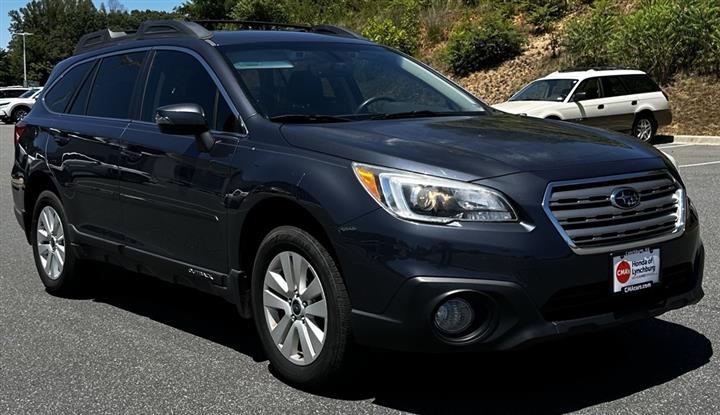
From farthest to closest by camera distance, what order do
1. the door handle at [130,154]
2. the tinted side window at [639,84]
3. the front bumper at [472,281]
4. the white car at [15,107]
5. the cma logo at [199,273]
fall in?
the white car at [15,107] < the tinted side window at [639,84] < the door handle at [130,154] < the cma logo at [199,273] < the front bumper at [472,281]

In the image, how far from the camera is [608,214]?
4109mm

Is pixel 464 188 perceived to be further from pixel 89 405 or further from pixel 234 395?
pixel 89 405

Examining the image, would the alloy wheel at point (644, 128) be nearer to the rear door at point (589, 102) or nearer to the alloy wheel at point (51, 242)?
the rear door at point (589, 102)

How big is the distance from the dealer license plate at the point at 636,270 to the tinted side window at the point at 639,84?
53.9ft

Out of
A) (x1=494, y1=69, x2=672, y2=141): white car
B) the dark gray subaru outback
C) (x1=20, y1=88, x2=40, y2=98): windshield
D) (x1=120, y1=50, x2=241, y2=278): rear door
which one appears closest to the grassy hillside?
(x1=494, y1=69, x2=672, y2=141): white car

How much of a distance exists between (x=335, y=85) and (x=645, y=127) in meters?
15.9

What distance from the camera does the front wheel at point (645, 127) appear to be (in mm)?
19859

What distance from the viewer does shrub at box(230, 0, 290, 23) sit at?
4122cm

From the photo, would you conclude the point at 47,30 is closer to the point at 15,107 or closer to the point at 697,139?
the point at 15,107

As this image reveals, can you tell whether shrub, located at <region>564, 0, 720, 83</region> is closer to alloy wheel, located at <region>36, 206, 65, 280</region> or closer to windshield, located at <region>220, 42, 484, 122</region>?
windshield, located at <region>220, 42, 484, 122</region>

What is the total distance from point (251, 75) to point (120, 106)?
3.95ft

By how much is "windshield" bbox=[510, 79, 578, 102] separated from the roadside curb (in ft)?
10.1

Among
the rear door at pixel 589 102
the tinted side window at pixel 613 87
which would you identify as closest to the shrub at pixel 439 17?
the tinted side window at pixel 613 87

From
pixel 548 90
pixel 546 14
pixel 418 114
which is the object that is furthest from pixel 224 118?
pixel 546 14
